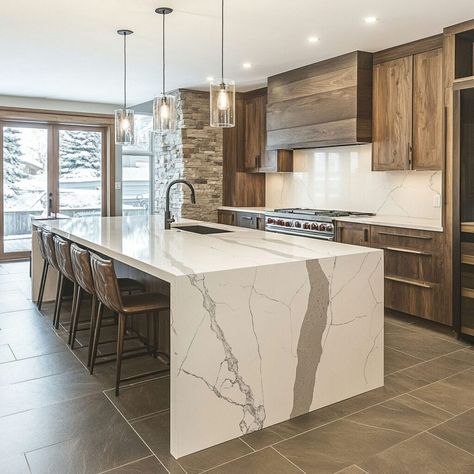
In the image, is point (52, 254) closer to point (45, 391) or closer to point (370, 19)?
point (45, 391)

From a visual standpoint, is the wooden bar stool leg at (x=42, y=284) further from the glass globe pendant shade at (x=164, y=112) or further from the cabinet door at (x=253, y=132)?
the cabinet door at (x=253, y=132)

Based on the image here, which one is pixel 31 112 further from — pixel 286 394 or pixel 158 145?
pixel 286 394

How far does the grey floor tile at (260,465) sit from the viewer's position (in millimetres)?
2148

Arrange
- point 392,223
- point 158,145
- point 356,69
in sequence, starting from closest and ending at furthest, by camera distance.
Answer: point 392,223 → point 356,69 → point 158,145

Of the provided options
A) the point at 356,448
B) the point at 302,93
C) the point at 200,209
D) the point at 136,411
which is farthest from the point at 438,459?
the point at 200,209

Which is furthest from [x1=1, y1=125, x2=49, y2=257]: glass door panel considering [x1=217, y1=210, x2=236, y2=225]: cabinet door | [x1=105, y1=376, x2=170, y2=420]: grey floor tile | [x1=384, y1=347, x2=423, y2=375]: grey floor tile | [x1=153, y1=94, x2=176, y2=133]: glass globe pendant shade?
[x1=384, y1=347, x2=423, y2=375]: grey floor tile

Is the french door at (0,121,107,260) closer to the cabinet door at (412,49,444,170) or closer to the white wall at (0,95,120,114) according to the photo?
the white wall at (0,95,120,114)

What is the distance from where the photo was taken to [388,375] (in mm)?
3217

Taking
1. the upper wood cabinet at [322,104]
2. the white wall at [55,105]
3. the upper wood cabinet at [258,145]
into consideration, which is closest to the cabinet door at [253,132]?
the upper wood cabinet at [258,145]

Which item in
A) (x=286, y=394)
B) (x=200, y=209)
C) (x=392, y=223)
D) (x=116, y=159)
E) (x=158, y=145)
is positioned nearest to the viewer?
(x=286, y=394)

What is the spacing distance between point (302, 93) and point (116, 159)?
158 inches

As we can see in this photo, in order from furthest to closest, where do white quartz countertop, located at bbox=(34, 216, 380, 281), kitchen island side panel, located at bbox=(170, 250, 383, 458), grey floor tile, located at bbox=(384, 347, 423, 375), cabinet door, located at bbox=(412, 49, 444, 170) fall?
cabinet door, located at bbox=(412, 49, 444, 170), grey floor tile, located at bbox=(384, 347, 423, 375), white quartz countertop, located at bbox=(34, 216, 380, 281), kitchen island side panel, located at bbox=(170, 250, 383, 458)

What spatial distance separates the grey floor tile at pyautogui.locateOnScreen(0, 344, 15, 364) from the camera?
11.5 ft

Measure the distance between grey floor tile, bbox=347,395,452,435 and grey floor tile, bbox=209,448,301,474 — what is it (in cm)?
56
